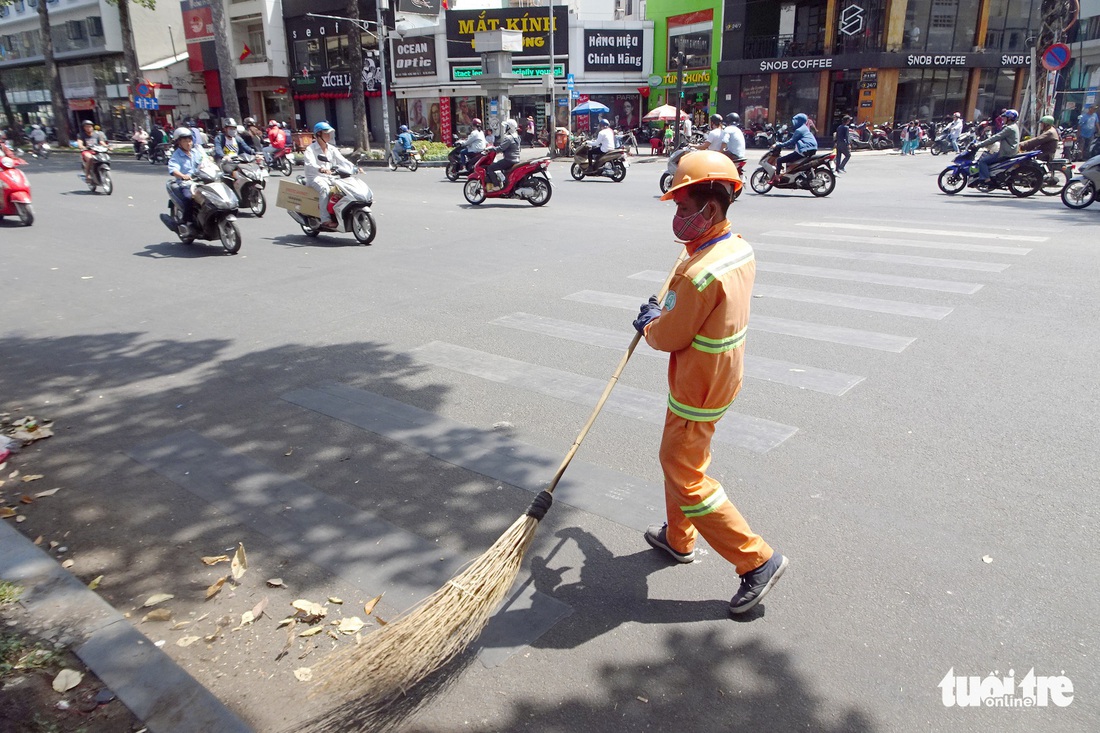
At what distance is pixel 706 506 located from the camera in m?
2.96

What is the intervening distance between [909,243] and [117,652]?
10.0 metres

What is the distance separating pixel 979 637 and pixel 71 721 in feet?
10.6

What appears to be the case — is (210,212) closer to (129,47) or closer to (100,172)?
(100,172)

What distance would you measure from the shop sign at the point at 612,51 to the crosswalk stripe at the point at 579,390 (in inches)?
1371

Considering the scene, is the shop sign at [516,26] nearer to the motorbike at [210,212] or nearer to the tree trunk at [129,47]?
the tree trunk at [129,47]

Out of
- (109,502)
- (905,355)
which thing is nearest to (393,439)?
(109,502)

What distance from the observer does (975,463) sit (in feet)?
13.7

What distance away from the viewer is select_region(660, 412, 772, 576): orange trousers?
9.76 feet

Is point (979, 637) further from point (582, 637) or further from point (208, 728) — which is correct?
point (208, 728)

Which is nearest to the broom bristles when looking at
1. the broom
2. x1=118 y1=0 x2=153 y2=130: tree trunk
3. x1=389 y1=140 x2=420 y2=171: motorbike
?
the broom

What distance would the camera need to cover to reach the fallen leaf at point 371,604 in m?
3.09

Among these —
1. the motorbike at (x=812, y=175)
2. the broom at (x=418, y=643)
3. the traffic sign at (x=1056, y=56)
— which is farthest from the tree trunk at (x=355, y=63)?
the broom at (x=418, y=643)

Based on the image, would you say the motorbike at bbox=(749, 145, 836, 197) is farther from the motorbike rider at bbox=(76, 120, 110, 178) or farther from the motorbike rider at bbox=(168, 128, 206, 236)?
the motorbike rider at bbox=(76, 120, 110, 178)

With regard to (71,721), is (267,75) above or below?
above
